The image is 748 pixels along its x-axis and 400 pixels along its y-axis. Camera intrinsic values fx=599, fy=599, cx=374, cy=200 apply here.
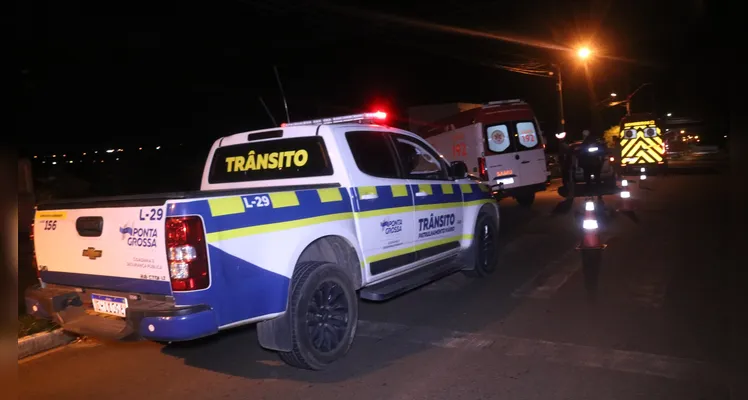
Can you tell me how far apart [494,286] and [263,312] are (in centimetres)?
395

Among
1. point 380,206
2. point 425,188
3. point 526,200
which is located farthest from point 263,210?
point 526,200

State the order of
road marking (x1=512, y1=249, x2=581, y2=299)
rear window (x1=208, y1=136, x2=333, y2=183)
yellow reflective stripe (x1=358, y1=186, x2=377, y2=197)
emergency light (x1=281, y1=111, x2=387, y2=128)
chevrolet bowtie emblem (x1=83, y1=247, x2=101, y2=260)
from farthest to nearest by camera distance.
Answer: road marking (x1=512, y1=249, x2=581, y2=299), emergency light (x1=281, y1=111, x2=387, y2=128), rear window (x1=208, y1=136, x2=333, y2=183), yellow reflective stripe (x1=358, y1=186, x2=377, y2=197), chevrolet bowtie emblem (x1=83, y1=247, x2=101, y2=260)

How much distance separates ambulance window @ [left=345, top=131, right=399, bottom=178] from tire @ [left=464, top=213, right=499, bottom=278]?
2049 mm

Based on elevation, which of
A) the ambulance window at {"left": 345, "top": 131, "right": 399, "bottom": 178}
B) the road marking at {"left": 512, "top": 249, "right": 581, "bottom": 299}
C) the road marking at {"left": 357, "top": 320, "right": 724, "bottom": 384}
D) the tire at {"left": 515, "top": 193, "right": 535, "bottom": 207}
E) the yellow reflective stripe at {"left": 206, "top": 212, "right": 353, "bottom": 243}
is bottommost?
the road marking at {"left": 357, "top": 320, "right": 724, "bottom": 384}

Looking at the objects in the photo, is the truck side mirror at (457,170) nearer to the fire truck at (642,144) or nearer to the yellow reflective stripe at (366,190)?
the yellow reflective stripe at (366,190)

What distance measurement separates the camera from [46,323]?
6168 millimetres

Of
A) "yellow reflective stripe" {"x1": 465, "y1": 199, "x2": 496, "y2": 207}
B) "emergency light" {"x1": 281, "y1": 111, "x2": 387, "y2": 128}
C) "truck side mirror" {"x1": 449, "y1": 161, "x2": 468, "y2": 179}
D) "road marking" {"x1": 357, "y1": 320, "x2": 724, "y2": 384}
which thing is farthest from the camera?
"yellow reflective stripe" {"x1": 465, "y1": 199, "x2": 496, "y2": 207}

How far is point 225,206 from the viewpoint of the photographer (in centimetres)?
405

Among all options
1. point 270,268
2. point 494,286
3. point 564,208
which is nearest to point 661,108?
point 564,208

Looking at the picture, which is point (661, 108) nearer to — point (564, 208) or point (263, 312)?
point (564, 208)

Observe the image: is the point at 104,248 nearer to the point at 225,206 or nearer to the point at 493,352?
the point at 225,206

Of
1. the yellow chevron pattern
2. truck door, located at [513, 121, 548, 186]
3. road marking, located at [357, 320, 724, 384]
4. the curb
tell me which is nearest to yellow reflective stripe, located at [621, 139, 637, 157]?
the yellow chevron pattern

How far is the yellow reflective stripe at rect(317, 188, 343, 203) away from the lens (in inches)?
196

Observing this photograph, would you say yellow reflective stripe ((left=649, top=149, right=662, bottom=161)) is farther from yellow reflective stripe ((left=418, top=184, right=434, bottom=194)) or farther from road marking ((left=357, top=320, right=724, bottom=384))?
road marking ((left=357, top=320, right=724, bottom=384))
